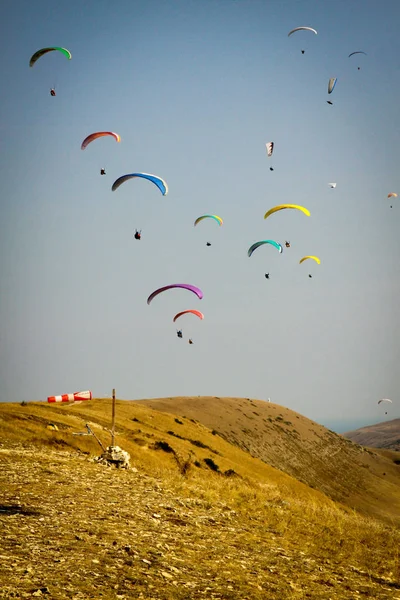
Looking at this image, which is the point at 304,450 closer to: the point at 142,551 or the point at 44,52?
the point at 44,52

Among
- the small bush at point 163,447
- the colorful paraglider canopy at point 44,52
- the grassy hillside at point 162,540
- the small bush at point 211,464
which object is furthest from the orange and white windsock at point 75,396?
the colorful paraglider canopy at point 44,52

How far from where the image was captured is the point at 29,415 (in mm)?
30750

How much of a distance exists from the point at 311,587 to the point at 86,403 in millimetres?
41393

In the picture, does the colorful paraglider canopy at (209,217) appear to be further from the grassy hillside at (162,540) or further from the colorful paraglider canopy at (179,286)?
the grassy hillside at (162,540)

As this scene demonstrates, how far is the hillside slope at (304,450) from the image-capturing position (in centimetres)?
6600

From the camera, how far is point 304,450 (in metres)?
79.4

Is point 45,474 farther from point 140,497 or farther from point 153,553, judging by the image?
point 153,553

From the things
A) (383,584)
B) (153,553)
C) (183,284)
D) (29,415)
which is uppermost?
(183,284)

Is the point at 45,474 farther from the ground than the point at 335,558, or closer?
farther from the ground

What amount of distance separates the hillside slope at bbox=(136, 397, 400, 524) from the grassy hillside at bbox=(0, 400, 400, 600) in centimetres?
4222

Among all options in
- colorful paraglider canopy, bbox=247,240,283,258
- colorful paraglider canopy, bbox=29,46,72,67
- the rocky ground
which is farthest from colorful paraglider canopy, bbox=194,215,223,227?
the rocky ground

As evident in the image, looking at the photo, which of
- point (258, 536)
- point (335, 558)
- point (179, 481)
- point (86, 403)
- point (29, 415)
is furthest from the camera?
point (86, 403)

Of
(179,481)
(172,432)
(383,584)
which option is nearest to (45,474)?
(179,481)

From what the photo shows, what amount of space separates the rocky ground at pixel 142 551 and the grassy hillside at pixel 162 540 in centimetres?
3
